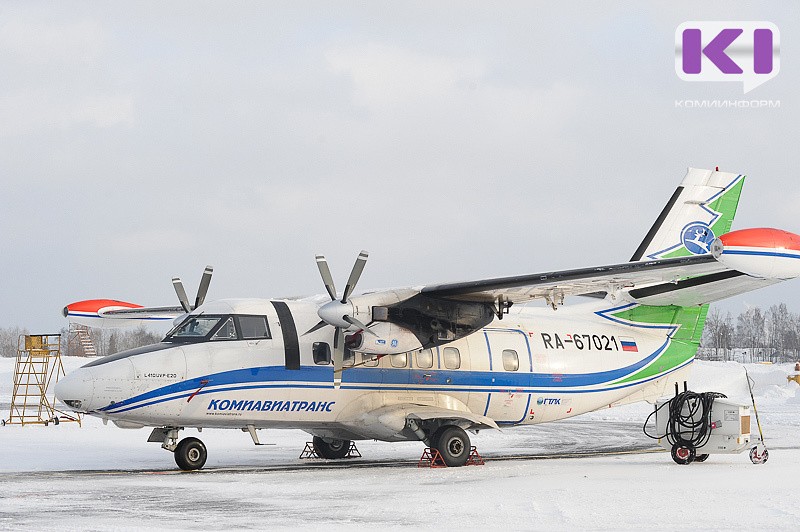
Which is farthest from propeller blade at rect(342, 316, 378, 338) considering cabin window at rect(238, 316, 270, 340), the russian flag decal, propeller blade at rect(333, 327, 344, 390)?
the russian flag decal

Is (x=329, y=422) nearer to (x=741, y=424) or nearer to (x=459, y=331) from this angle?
(x=459, y=331)

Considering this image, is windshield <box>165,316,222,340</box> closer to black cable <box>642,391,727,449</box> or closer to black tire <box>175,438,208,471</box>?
black tire <box>175,438,208,471</box>

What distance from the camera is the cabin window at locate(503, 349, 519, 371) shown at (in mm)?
19109

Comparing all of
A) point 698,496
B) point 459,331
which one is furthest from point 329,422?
point 698,496

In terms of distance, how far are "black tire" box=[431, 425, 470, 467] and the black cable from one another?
3.62m

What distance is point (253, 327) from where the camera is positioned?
16656mm

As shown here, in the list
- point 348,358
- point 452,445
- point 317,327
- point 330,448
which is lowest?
point 330,448

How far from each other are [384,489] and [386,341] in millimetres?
3531

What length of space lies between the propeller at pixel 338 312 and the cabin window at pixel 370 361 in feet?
1.60

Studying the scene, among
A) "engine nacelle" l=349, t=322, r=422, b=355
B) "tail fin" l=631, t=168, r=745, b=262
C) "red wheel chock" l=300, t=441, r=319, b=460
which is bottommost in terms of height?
"red wheel chock" l=300, t=441, r=319, b=460

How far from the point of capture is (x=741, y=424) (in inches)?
686

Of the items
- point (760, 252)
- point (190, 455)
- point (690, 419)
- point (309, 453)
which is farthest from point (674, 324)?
point (190, 455)

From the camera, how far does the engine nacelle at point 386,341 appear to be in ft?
53.5

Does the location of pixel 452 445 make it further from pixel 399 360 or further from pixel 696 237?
pixel 696 237
